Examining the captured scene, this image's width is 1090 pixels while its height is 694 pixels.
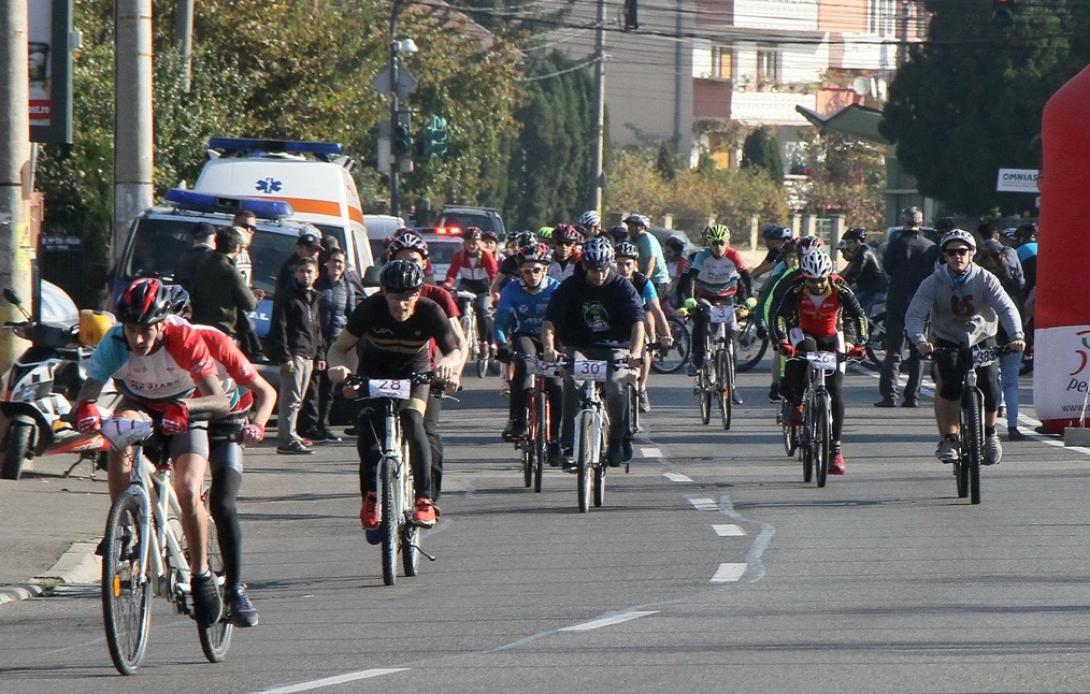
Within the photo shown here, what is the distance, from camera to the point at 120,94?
62.6ft

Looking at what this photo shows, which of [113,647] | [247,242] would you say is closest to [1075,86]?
[247,242]

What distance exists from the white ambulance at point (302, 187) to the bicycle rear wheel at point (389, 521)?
33.4ft

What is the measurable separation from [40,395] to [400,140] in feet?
75.7

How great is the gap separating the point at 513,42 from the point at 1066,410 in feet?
175

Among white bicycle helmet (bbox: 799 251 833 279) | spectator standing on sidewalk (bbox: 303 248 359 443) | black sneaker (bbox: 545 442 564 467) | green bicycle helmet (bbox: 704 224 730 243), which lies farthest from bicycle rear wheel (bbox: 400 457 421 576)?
green bicycle helmet (bbox: 704 224 730 243)

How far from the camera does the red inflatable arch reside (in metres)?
13.7

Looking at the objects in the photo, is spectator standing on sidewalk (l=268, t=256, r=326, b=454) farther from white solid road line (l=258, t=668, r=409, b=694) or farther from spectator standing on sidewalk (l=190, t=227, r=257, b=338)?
white solid road line (l=258, t=668, r=409, b=694)

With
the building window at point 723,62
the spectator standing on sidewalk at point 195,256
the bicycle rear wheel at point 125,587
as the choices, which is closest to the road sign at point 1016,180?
the spectator standing on sidewalk at point 195,256

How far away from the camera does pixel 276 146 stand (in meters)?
23.2

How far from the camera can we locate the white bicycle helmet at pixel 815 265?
49.9ft

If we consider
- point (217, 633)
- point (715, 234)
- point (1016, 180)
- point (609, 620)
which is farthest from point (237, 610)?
point (1016, 180)

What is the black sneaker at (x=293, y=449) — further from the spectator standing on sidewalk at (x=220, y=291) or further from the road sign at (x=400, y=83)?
the road sign at (x=400, y=83)

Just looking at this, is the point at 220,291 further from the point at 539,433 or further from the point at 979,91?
the point at 979,91

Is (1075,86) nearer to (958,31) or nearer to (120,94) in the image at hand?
(120,94)
